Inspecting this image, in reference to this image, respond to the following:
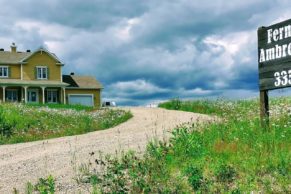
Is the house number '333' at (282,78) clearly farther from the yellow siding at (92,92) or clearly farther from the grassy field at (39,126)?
the yellow siding at (92,92)

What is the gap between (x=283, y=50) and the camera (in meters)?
12.9

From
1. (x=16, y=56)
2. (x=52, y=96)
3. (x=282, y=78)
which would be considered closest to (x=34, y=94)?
(x=52, y=96)

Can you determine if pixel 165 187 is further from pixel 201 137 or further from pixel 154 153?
pixel 201 137

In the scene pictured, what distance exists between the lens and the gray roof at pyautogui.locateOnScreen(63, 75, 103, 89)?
215ft

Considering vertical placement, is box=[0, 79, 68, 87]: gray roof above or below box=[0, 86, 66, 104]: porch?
above

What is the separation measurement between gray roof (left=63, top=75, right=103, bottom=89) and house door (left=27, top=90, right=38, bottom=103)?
184 inches

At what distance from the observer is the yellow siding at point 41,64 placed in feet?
202

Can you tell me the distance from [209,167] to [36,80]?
55.0 metres

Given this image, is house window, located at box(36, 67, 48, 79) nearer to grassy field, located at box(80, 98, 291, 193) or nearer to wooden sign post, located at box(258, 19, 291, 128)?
wooden sign post, located at box(258, 19, 291, 128)

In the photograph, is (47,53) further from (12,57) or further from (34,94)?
(34,94)

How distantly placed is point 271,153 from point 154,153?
2.26 metres

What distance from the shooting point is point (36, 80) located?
203ft

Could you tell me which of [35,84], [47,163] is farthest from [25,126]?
[35,84]

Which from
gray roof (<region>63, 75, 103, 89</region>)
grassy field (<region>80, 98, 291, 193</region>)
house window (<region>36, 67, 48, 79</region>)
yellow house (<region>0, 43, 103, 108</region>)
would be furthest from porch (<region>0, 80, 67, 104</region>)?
grassy field (<region>80, 98, 291, 193</region>)
